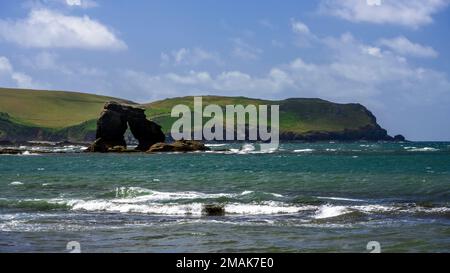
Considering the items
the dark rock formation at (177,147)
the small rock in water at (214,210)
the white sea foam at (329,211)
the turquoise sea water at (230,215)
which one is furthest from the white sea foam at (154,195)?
the dark rock formation at (177,147)

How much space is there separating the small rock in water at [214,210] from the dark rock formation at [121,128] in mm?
88345

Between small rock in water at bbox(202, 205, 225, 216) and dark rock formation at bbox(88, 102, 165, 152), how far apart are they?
8835 centimetres

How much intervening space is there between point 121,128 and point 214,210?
90.8 m

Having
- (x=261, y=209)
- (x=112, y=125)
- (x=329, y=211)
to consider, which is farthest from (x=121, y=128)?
(x=329, y=211)

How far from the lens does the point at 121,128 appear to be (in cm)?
11856

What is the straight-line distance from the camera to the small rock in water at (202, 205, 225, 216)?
29.4 m

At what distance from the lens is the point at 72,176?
54406mm

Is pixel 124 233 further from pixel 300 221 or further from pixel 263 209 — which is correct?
pixel 263 209

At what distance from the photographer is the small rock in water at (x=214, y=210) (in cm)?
2944

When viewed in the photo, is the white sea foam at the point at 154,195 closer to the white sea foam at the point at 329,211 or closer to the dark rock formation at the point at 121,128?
the white sea foam at the point at 329,211

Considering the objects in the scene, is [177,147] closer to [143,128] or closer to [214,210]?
[143,128]

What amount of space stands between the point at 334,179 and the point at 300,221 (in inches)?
941

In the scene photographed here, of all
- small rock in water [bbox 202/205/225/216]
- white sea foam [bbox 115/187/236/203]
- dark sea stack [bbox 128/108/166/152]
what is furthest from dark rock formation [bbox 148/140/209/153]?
small rock in water [bbox 202/205/225/216]
